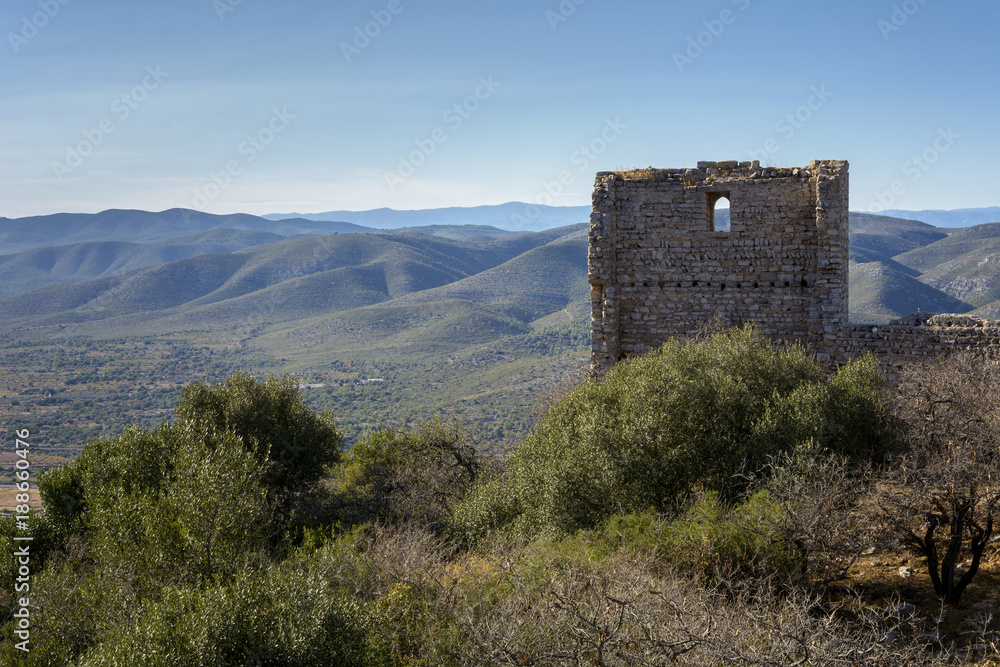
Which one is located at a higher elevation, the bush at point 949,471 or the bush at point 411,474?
the bush at point 949,471

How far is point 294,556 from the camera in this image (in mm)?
8203

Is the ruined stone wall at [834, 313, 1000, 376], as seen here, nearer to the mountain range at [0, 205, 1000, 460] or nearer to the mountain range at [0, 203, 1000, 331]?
the mountain range at [0, 205, 1000, 460]

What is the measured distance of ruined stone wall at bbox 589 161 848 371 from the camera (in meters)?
11.7

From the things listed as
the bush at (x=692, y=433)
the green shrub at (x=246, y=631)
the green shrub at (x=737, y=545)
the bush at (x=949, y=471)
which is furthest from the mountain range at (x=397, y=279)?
the green shrub at (x=246, y=631)

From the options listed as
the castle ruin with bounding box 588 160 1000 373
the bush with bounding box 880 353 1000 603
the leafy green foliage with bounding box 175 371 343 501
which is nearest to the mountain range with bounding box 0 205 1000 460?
the castle ruin with bounding box 588 160 1000 373

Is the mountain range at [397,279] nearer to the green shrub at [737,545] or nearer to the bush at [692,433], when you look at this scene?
the bush at [692,433]

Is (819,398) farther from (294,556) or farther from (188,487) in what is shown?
(188,487)

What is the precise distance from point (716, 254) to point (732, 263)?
0.31m

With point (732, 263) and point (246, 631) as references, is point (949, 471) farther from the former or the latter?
point (246, 631)

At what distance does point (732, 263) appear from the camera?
12234 mm

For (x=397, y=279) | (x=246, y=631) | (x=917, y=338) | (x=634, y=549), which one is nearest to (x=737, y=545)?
(x=634, y=549)

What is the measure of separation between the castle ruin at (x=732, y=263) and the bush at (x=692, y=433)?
2195 mm

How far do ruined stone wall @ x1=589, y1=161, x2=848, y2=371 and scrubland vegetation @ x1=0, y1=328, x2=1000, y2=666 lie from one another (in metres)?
1.58

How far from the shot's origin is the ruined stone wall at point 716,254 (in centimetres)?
1166
